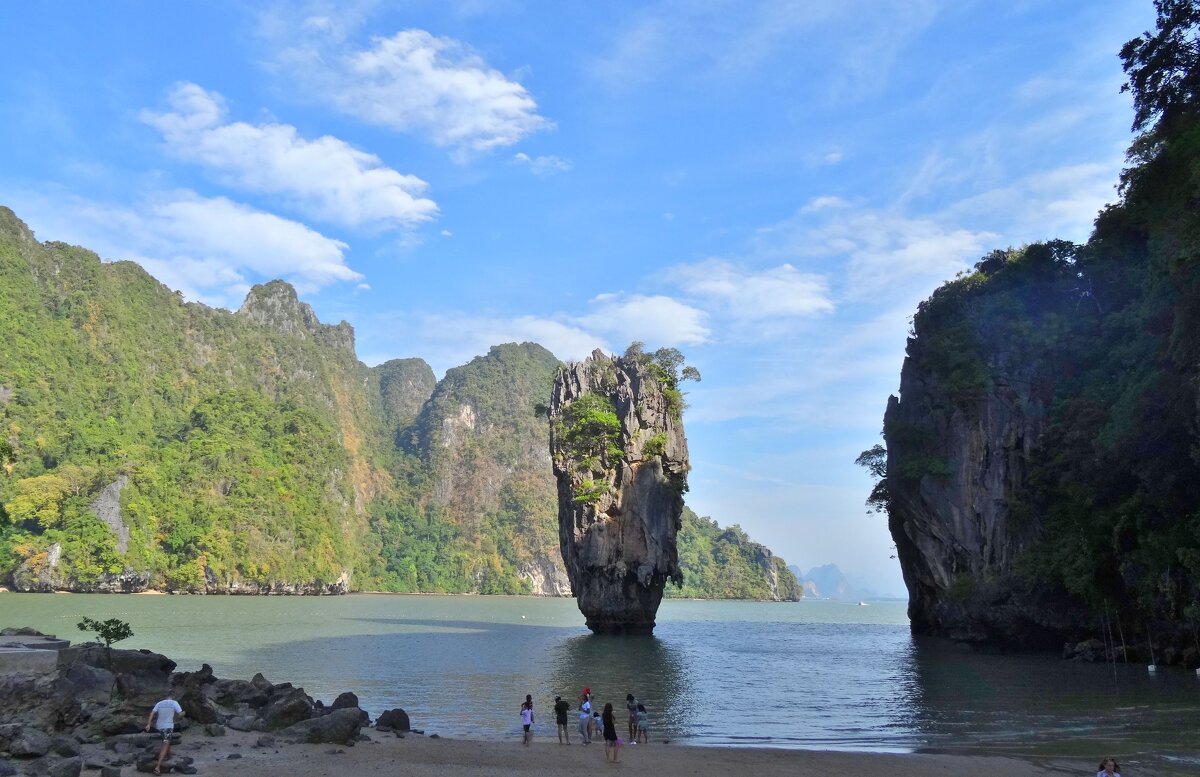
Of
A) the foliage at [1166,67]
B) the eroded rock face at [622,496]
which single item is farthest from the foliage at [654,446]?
the foliage at [1166,67]

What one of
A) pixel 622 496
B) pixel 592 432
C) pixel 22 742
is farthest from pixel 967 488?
pixel 22 742

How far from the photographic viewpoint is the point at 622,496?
159 ft

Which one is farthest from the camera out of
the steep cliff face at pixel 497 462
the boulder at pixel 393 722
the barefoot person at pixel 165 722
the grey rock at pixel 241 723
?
the steep cliff face at pixel 497 462

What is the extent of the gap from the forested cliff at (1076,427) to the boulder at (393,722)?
2183 cm

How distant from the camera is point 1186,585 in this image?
995 inches

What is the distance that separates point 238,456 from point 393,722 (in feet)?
347

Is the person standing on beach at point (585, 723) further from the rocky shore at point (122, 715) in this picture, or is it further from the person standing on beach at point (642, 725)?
the rocky shore at point (122, 715)

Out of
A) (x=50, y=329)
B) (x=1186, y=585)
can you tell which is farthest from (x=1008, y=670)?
(x=50, y=329)

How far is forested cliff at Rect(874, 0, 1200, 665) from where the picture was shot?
24.2m

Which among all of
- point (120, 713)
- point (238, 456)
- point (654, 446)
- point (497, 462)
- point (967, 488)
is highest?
point (497, 462)

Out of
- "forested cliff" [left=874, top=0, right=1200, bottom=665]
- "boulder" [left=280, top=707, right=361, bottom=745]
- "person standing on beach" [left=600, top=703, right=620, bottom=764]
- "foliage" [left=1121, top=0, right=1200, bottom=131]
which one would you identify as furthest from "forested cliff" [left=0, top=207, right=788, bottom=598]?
"foliage" [left=1121, top=0, right=1200, bottom=131]

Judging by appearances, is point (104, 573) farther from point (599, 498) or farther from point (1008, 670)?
point (1008, 670)

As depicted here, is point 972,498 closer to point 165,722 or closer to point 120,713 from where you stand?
point 120,713

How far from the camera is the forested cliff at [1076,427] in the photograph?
24.2 m
